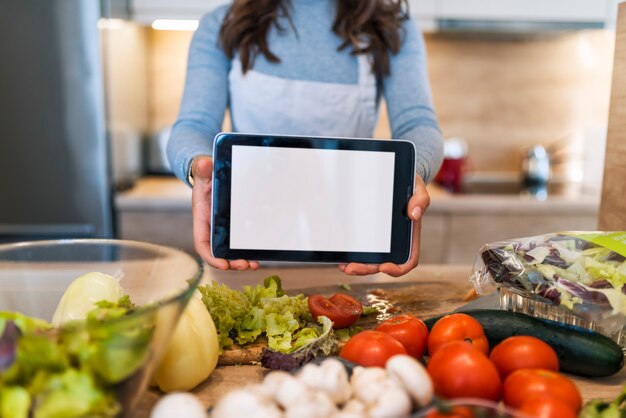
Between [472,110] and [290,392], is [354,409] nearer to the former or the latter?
[290,392]

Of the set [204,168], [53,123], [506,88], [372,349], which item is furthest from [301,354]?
→ [506,88]

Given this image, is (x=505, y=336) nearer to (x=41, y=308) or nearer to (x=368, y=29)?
(x=41, y=308)

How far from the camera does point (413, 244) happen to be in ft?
3.31

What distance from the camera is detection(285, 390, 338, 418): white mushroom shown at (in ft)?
1.91

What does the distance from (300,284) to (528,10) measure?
5.26 ft

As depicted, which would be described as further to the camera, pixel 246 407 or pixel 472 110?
pixel 472 110

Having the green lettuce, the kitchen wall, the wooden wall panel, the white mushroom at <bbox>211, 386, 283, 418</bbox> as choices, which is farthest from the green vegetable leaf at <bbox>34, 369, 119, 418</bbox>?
the kitchen wall

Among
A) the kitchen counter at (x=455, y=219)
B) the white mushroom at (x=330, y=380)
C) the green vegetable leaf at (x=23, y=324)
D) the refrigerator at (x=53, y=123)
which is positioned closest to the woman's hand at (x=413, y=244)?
the white mushroom at (x=330, y=380)

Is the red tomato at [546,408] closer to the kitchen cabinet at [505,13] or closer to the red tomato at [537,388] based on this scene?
the red tomato at [537,388]

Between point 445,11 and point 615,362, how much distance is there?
5.73 ft

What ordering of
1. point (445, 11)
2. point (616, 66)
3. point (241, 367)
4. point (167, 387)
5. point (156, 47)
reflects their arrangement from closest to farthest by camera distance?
point (167, 387) < point (241, 367) < point (616, 66) < point (445, 11) < point (156, 47)

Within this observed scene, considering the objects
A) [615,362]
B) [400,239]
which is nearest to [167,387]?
[400,239]

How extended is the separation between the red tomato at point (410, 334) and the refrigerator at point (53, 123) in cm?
155

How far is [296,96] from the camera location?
150 centimetres
